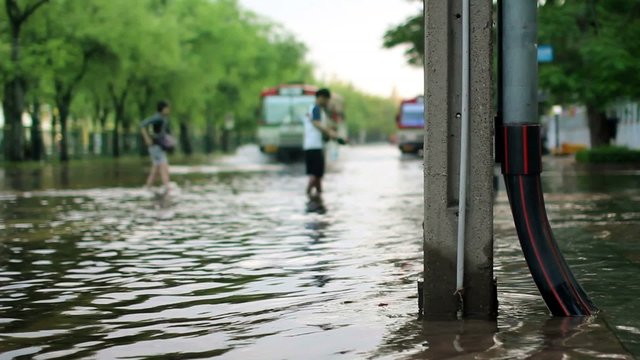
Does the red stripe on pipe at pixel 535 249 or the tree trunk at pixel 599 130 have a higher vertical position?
the tree trunk at pixel 599 130

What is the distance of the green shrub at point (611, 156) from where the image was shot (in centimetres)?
2884

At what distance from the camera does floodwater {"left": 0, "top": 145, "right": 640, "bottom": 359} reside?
546cm

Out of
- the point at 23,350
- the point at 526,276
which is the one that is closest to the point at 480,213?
the point at 526,276

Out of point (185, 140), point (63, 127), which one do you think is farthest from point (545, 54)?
point (185, 140)

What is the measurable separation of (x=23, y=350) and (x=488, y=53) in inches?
119

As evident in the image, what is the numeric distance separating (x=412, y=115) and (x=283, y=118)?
12735 millimetres

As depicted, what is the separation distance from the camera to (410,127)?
183 feet

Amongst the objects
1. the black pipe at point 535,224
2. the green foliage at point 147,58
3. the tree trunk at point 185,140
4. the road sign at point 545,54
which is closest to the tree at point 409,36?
the green foliage at point 147,58

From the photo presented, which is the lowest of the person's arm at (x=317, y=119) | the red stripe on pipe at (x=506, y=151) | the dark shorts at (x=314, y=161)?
the dark shorts at (x=314, y=161)

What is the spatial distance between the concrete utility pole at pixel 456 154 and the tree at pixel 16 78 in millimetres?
32003

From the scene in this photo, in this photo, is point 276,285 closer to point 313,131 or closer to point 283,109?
point 313,131

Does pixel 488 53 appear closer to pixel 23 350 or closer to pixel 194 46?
pixel 23 350

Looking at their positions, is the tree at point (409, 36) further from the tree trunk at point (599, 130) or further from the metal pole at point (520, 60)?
the metal pole at point (520, 60)

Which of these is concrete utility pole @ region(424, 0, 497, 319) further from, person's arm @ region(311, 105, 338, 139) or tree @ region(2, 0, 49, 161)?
tree @ region(2, 0, 49, 161)
